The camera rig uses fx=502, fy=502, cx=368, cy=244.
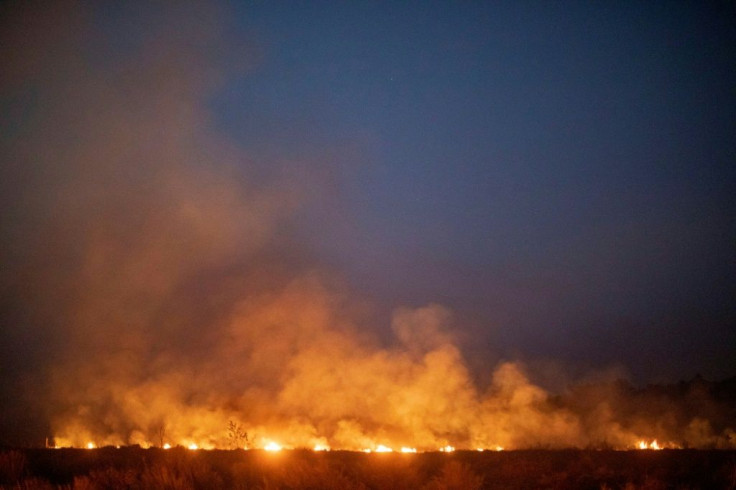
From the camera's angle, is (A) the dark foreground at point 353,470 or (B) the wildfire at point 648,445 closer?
(A) the dark foreground at point 353,470

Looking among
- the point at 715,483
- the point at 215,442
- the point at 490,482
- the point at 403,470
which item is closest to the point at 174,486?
the point at 403,470

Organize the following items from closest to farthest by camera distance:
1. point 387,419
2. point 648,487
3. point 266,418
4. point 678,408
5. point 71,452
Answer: point 648,487, point 71,452, point 387,419, point 266,418, point 678,408

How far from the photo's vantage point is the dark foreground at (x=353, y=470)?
1053 cm

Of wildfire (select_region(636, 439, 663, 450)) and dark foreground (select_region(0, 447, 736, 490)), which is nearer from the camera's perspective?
dark foreground (select_region(0, 447, 736, 490))

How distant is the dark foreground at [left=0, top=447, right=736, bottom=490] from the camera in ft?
34.6

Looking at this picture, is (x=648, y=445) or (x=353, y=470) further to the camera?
(x=648, y=445)

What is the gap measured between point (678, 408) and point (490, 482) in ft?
107

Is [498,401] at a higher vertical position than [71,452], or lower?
higher

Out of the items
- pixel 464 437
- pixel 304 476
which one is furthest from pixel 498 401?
pixel 304 476

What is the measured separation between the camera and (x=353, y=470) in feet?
41.5

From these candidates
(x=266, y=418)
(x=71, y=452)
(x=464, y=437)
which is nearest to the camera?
(x=71, y=452)

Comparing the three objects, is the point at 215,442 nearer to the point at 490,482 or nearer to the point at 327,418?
the point at 327,418

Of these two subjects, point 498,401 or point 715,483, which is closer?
point 715,483

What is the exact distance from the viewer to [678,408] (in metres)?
37.6
